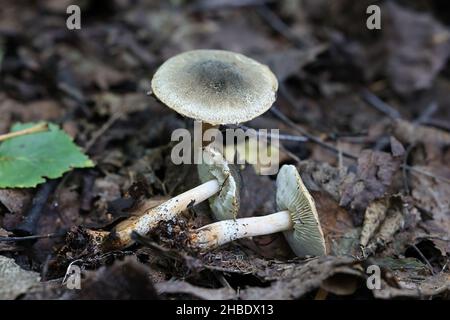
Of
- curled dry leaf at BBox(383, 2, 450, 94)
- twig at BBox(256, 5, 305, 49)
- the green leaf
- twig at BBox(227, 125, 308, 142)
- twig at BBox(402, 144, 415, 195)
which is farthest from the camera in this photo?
twig at BBox(256, 5, 305, 49)

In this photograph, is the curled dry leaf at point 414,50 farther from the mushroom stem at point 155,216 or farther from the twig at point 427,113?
the mushroom stem at point 155,216

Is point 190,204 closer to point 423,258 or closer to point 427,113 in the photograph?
point 423,258

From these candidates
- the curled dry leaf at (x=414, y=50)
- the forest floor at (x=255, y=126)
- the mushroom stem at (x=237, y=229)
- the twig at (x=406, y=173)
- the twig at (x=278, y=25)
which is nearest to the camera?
the forest floor at (x=255, y=126)

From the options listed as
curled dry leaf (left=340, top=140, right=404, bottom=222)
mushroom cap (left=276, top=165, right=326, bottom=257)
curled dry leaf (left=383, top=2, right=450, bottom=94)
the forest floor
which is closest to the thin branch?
the forest floor

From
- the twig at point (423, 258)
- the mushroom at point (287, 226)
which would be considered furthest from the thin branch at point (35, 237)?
the twig at point (423, 258)

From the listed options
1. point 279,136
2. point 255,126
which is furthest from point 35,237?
point 255,126

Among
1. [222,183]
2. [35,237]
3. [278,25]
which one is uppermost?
[278,25]

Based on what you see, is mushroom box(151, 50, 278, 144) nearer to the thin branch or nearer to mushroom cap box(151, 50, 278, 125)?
mushroom cap box(151, 50, 278, 125)
